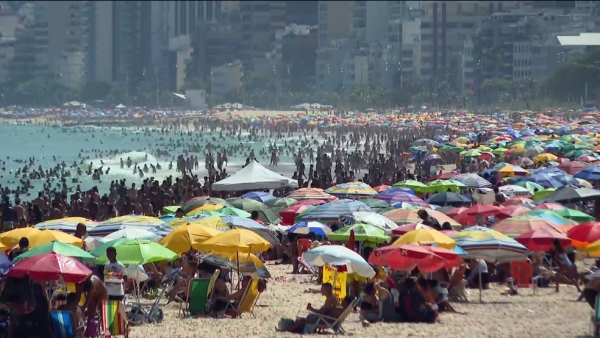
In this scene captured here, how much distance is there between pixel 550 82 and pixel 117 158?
4420cm

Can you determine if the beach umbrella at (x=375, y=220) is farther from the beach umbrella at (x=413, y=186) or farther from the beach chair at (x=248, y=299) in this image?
the beach umbrella at (x=413, y=186)

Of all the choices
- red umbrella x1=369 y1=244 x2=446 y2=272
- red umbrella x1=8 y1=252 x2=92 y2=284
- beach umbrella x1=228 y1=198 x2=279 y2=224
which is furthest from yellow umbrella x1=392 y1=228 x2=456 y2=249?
beach umbrella x1=228 y1=198 x2=279 y2=224

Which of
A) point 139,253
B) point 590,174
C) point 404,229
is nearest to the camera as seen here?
point 139,253

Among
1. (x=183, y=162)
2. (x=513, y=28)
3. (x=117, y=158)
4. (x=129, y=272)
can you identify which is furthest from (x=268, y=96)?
(x=129, y=272)

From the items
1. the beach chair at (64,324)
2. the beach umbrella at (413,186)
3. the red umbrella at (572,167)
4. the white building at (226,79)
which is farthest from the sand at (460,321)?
the white building at (226,79)

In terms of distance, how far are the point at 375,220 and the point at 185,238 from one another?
3.74m

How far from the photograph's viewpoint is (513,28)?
124 m

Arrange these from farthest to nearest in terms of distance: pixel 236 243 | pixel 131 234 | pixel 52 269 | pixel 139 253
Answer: pixel 131 234 → pixel 236 243 → pixel 139 253 → pixel 52 269

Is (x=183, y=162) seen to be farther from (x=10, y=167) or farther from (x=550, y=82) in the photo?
(x=550, y=82)

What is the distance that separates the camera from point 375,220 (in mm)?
20078

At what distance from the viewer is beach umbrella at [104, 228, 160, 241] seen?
1710 centimetres

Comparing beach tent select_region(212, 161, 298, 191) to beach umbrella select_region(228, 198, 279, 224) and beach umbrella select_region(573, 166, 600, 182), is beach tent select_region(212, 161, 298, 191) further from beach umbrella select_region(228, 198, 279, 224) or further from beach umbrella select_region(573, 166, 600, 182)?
beach umbrella select_region(573, 166, 600, 182)

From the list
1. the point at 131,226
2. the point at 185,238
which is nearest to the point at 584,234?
the point at 185,238

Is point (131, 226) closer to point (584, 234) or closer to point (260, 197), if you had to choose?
point (584, 234)
